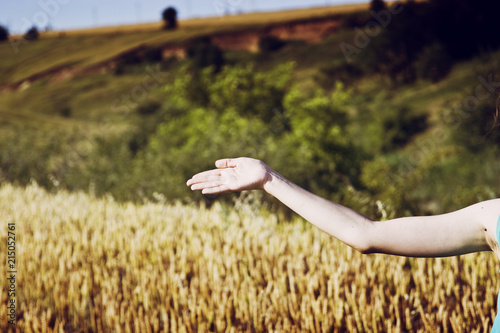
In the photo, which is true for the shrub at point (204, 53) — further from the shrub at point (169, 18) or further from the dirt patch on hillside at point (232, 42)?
the shrub at point (169, 18)

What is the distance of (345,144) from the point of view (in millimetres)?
16594

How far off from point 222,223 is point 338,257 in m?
1.28

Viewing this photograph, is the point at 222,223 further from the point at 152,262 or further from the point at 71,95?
the point at 71,95

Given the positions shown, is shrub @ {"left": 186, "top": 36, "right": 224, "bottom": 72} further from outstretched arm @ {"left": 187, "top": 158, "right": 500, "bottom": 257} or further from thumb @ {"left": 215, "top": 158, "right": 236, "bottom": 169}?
outstretched arm @ {"left": 187, "top": 158, "right": 500, "bottom": 257}

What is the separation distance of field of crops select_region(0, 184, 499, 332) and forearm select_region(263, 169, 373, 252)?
1117 mm

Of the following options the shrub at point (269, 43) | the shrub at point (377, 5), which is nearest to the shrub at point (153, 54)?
the shrub at point (269, 43)

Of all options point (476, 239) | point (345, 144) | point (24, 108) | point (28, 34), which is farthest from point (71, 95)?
point (476, 239)

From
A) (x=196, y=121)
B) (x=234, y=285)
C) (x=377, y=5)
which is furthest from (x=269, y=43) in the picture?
(x=234, y=285)

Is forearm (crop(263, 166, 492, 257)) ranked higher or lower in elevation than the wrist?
lower

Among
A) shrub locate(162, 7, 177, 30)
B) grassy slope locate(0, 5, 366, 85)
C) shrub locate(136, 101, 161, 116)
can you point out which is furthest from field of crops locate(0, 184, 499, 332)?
shrub locate(136, 101, 161, 116)

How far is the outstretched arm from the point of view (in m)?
1.47

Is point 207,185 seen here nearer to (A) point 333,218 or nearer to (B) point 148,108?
(A) point 333,218

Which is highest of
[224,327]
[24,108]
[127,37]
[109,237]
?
[127,37]

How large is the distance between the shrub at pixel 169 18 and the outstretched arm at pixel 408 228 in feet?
55.2
